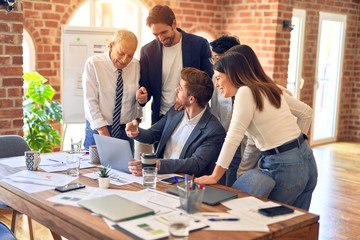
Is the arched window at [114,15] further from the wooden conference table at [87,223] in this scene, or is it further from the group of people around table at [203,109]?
the wooden conference table at [87,223]

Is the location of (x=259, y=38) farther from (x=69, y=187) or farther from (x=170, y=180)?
(x=69, y=187)

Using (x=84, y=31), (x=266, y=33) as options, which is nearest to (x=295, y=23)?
(x=266, y=33)

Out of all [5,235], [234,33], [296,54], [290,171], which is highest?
[234,33]

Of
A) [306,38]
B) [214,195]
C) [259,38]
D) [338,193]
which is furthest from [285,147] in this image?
[306,38]

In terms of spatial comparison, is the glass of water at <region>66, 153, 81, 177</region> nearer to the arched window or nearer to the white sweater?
the white sweater

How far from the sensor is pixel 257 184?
2246 mm

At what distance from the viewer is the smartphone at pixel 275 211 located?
1866 mm

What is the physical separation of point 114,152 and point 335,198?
2917 millimetres

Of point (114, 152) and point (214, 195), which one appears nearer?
point (214, 195)

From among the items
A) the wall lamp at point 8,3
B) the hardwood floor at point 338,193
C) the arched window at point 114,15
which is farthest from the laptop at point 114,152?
the arched window at point 114,15

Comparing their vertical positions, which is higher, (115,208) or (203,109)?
(203,109)

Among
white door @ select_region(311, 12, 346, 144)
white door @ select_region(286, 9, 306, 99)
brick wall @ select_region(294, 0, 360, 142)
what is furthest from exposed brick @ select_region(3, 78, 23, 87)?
white door @ select_region(311, 12, 346, 144)

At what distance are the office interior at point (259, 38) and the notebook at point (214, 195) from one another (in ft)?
6.67

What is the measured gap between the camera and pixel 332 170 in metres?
5.79
